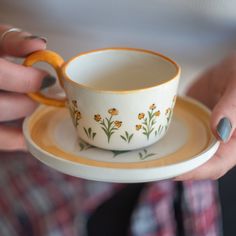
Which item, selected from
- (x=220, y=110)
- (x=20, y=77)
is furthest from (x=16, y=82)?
(x=220, y=110)

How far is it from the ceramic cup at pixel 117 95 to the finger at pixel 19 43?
0.02 meters

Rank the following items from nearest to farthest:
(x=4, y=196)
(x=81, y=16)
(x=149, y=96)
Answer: (x=149, y=96), (x=4, y=196), (x=81, y=16)

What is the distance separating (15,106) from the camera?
617 millimetres

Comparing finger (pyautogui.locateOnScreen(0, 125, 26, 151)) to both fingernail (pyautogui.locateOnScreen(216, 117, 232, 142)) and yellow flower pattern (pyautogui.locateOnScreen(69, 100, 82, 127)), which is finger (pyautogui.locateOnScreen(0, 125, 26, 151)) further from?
fingernail (pyautogui.locateOnScreen(216, 117, 232, 142))

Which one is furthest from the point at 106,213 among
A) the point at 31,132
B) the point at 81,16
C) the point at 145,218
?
the point at 81,16

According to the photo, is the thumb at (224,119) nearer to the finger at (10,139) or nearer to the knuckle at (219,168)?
the knuckle at (219,168)

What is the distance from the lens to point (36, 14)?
78 centimetres

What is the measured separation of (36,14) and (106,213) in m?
0.34

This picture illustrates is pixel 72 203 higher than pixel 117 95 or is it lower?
lower

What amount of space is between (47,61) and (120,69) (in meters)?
0.09

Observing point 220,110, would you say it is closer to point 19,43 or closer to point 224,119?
point 224,119

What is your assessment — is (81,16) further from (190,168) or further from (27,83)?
(190,168)

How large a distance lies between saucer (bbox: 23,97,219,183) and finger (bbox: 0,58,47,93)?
4cm

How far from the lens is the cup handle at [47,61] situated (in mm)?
540
